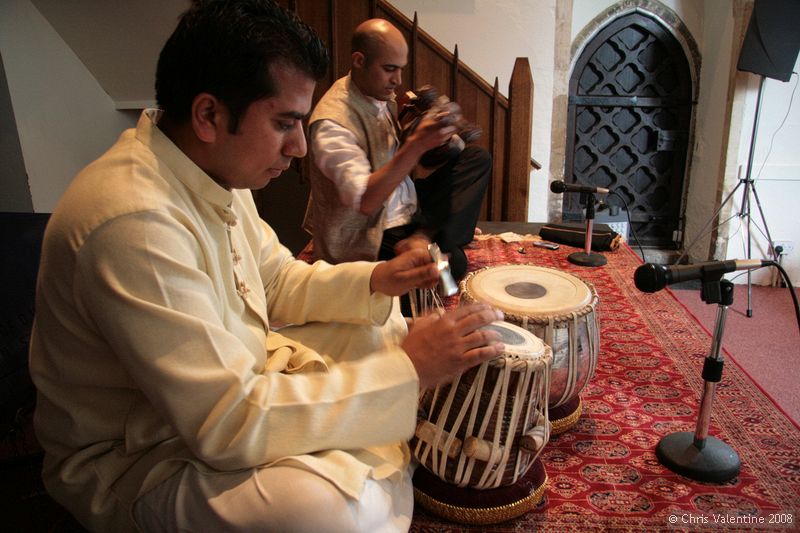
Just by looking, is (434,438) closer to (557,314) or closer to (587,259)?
(557,314)

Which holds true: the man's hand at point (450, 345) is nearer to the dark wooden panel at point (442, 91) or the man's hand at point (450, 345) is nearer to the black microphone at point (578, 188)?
the black microphone at point (578, 188)

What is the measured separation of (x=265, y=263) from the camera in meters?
1.58

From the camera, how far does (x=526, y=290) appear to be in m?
1.75

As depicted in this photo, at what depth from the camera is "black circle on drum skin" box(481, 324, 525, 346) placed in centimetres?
135

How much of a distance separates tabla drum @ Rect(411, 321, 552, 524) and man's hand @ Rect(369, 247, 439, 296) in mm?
221

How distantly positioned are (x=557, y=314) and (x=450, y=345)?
63cm

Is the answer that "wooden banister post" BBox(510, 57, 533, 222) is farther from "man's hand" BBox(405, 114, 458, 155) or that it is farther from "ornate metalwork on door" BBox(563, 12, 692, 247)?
"man's hand" BBox(405, 114, 458, 155)

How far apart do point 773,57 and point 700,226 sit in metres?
1.60

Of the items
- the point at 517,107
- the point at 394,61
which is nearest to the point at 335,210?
the point at 394,61

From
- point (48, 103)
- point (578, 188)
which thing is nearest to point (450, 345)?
point (578, 188)

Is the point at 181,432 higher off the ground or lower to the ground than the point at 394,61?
lower

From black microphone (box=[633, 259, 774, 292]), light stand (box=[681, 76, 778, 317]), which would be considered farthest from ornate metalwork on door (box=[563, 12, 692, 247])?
black microphone (box=[633, 259, 774, 292])

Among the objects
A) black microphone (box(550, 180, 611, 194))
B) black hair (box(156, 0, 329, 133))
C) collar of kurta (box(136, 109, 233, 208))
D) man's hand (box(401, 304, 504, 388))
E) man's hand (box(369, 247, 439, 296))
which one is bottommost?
man's hand (box(401, 304, 504, 388))

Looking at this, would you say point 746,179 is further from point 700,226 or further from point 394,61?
point 394,61
